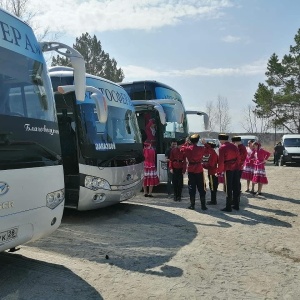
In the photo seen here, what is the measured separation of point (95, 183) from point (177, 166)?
351 cm

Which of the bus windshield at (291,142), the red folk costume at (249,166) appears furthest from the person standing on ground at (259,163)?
the bus windshield at (291,142)

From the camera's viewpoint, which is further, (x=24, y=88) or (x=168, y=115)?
(x=168, y=115)

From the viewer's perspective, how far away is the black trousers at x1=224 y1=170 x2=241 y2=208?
897 cm

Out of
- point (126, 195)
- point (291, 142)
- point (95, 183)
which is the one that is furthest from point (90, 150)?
point (291, 142)

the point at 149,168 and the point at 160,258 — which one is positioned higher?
the point at 149,168

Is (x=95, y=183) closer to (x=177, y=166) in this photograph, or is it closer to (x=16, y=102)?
(x=16, y=102)

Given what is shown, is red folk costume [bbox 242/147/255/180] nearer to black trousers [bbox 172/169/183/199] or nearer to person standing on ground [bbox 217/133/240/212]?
black trousers [bbox 172/169/183/199]

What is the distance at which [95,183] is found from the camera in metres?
7.29

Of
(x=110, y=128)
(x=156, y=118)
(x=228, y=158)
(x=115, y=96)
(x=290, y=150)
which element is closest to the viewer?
(x=110, y=128)

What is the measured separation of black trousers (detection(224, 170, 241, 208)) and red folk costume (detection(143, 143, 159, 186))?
8.44ft

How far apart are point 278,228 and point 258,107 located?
31888 mm

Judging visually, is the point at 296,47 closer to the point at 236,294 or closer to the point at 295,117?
the point at 295,117

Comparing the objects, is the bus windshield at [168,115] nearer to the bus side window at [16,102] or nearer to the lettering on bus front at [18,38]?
the lettering on bus front at [18,38]

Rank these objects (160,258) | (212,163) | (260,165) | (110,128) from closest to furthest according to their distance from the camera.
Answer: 1. (160,258)
2. (110,128)
3. (212,163)
4. (260,165)
